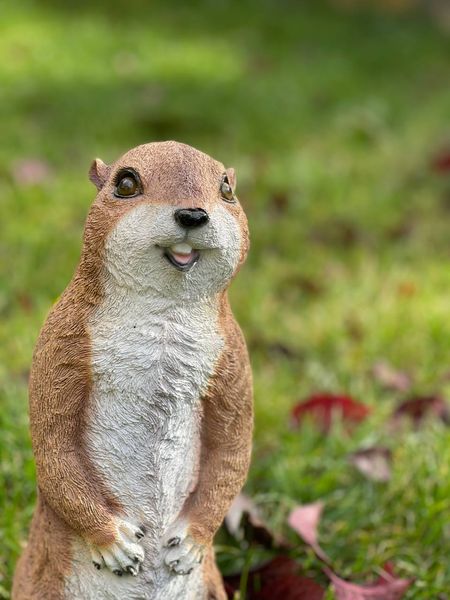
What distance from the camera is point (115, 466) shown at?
1549 mm

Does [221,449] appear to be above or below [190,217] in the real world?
below

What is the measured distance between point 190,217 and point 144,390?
1.06 feet

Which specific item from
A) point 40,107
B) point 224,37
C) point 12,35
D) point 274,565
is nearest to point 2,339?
point 274,565

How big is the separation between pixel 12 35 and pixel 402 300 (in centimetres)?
437

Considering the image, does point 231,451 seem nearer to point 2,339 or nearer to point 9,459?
point 9,459

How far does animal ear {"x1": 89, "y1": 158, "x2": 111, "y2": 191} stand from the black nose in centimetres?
23

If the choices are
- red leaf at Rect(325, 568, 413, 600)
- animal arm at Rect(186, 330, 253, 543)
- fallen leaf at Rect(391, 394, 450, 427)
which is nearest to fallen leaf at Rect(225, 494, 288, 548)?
red leaf at Rect(325, 568, 413, 600)

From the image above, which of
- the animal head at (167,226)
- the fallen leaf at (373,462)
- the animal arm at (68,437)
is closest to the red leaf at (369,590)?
the fallen leaf at (373,462)

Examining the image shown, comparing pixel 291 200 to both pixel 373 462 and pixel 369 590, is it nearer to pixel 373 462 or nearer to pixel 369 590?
pixel 373 462

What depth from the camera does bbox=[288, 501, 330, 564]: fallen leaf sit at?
2.12m

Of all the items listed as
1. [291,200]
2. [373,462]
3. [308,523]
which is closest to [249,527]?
[308,523]

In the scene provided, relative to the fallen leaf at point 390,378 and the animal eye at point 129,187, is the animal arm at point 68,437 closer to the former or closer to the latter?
the animal eye at point 129,187

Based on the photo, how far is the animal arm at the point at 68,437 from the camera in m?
1.50

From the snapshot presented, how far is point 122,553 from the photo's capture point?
153 centimetres
